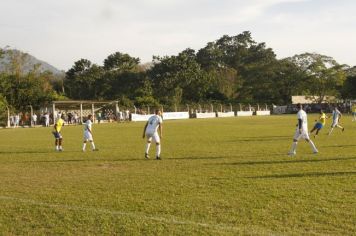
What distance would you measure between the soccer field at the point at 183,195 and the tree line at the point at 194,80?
53724mm

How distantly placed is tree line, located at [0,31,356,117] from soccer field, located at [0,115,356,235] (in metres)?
53.7

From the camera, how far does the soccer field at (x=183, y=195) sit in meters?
7.07

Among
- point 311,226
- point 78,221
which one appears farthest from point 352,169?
point 78,221

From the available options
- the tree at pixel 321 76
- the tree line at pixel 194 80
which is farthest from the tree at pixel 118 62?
the tree at pixel 321 76

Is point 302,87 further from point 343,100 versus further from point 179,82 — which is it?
point 179,82

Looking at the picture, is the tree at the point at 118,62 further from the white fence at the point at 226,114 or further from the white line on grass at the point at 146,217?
the white line on grass at the point at 146,217

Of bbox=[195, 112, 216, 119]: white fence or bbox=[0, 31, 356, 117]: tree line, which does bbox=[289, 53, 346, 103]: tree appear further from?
bbox=[195, 112, 216, 119]: white fence

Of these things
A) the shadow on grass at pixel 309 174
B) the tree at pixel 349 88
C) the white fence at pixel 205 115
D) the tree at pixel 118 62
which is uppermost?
the tree at pixel 118 62

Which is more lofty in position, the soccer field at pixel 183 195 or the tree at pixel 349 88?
the tree at pixel 349 88

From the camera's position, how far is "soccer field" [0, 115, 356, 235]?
279 inches

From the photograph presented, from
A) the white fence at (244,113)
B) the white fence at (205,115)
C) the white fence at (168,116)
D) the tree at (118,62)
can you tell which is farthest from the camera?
the tree at (118,62)

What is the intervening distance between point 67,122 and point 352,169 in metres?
47.2

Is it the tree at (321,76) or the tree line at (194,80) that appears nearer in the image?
the tree line at (194,80)

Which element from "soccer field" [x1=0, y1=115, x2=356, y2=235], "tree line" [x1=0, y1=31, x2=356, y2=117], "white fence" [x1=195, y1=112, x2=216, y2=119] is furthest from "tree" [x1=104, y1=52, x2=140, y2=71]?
"soccer field" [x1=0, y1=115, x2=356, y2=235]
